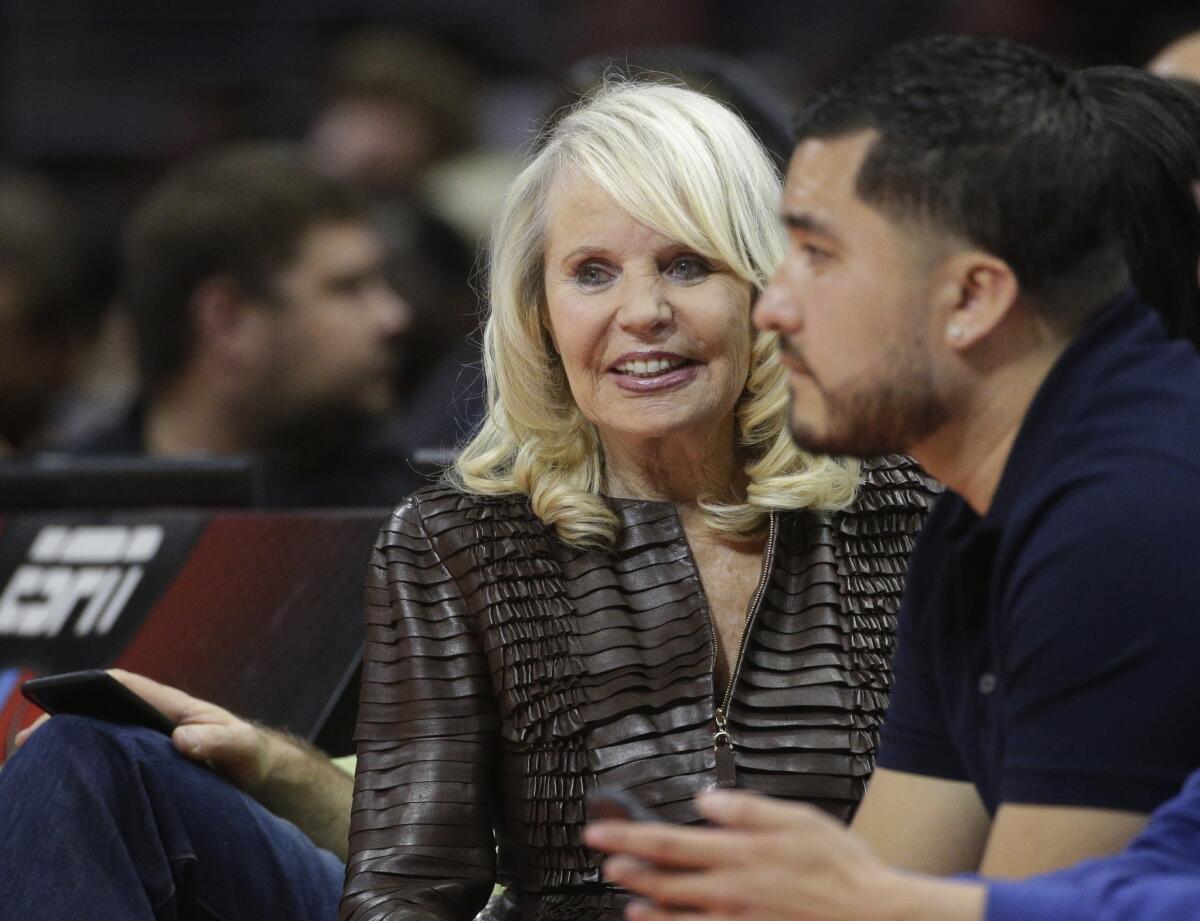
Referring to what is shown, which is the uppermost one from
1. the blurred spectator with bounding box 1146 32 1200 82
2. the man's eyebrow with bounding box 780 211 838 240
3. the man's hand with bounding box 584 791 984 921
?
the man's eyebrow with bounding box 780 211 838 240

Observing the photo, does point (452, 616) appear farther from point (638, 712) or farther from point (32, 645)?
point (32, 645)

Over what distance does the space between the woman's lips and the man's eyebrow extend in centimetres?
67

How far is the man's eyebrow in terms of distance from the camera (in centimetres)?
159

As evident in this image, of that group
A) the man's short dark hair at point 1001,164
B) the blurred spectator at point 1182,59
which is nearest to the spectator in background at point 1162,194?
the man's short dark hair at point 1001,164

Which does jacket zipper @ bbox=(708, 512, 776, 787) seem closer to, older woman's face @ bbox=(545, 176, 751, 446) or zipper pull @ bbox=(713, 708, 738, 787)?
zipper pull @ bbox=(713, 708, 738, 787)

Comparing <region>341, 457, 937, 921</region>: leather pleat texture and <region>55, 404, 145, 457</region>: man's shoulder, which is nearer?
<region>341, 457, 937, 921</region>: leather pleat texture

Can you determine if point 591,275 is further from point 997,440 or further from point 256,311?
point 256,311

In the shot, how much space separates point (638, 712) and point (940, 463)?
70 centimetres

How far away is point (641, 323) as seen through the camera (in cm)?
228

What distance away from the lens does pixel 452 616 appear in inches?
88.2

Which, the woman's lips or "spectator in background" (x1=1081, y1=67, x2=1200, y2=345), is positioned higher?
"spectator in background" (x1=1081, y1=67, x2=1200, y2=345)

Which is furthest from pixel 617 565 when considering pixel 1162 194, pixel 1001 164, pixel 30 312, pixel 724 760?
pixel 30 312

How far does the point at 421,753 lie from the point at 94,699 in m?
0.41

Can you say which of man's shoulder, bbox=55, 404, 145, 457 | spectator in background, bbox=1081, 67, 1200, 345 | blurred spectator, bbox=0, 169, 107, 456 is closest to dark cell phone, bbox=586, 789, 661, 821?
spectator in background, bbox=1081, 67, 1200, 345
